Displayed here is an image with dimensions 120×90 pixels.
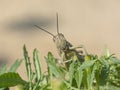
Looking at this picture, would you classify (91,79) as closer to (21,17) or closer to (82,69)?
(82,69)

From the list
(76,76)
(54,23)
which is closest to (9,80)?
(76,76)

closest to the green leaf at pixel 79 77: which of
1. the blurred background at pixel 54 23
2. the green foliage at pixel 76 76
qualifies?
the green foliage at pixel 76 76

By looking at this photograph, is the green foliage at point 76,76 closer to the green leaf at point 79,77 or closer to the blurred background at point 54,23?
the green leaf at point 79,77

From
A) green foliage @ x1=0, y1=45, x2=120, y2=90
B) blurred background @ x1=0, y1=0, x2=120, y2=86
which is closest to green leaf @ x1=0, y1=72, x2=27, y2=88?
green foliage @ x1=0, y1=45, x2=120, y2=90

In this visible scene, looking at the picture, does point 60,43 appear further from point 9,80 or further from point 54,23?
point 54,23

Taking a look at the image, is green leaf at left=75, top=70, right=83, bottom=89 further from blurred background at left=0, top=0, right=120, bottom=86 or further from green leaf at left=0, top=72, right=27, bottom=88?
blurred background at left=0, top=0, right=120, bottom=86

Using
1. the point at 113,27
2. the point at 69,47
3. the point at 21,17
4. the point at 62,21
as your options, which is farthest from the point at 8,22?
the point at 69,47
